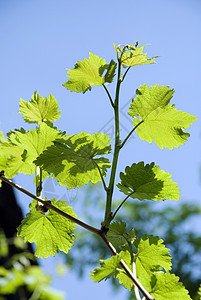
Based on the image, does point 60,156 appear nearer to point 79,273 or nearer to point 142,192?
point 142,192

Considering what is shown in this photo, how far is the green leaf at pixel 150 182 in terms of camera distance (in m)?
0.35

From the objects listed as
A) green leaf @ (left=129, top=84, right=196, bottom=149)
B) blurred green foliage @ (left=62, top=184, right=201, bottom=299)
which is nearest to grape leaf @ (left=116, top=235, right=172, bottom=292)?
green leaf @ (left=129, top=84, right=196, bottom=149)

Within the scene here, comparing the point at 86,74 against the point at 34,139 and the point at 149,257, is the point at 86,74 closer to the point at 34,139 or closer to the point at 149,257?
the point at 34,139

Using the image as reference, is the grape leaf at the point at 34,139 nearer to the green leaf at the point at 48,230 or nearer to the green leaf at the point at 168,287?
the green leaf at the point at 48,230

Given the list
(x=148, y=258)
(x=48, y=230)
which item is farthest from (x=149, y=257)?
(x=48, y=230)

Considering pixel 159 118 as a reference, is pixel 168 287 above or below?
below

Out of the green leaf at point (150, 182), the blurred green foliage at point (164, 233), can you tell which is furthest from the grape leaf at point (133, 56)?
the blurred green foliage at point (164, 233)

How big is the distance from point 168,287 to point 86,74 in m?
0.25

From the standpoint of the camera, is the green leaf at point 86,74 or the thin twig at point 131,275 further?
the green leaf at point 86,74

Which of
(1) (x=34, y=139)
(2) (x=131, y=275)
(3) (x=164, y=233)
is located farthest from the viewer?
(3) (x=164, y=233)

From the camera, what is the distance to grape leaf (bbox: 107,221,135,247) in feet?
1.16

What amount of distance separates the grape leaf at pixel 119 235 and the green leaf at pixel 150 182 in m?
0.04

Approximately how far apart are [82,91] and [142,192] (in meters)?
0.15

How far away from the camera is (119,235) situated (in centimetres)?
36
